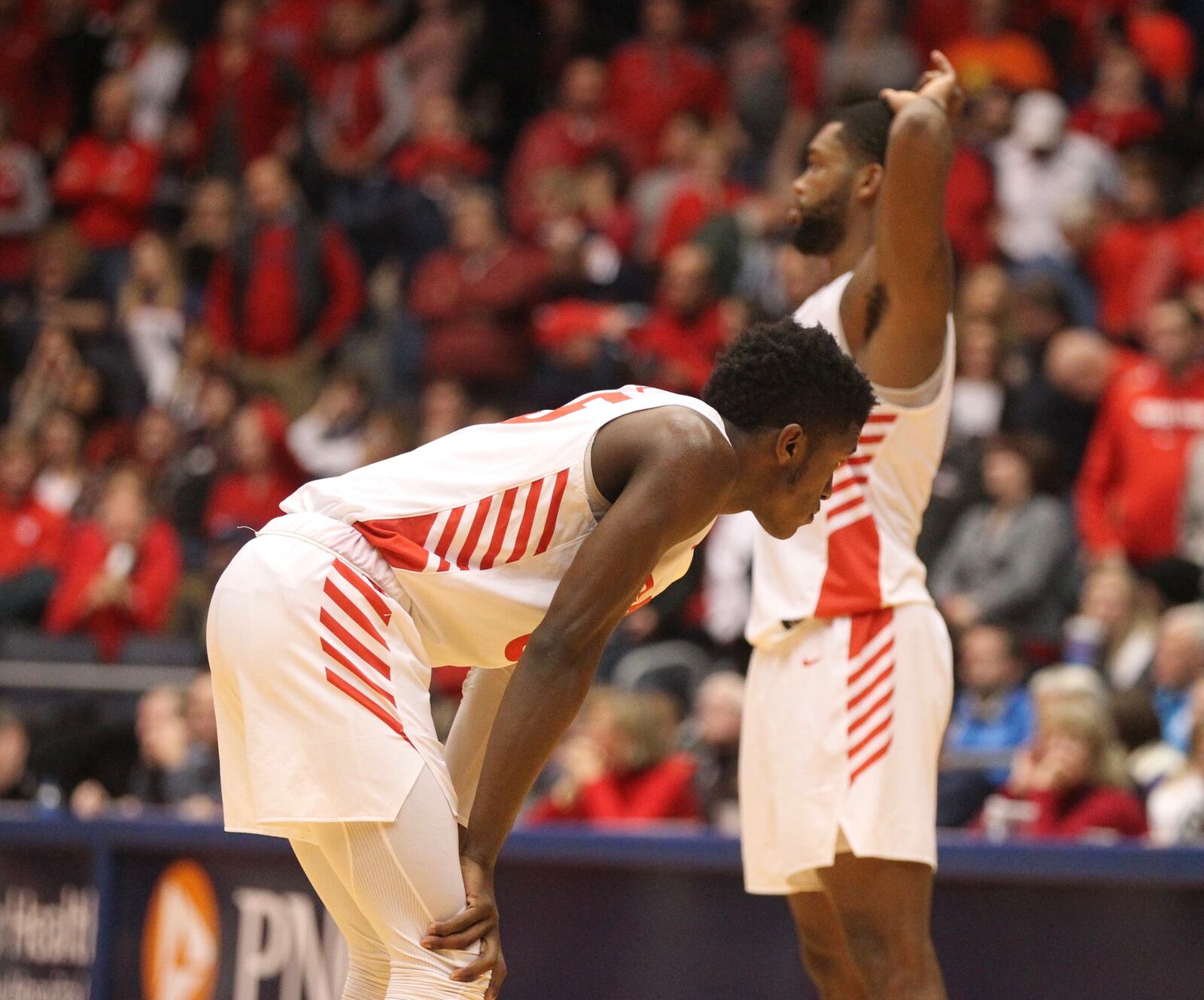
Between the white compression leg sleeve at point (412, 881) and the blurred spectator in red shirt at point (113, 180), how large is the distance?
1049 cm

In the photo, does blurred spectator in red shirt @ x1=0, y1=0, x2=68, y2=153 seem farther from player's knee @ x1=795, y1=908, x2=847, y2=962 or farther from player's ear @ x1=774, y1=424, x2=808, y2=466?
player's ear @ x1=774, y1=424, x2=808, y2=466

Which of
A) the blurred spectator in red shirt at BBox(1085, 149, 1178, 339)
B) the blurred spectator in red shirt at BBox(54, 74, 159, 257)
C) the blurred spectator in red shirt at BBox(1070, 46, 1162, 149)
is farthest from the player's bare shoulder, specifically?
the blurred spectator in red shirt at BBox(54, 74, 159, 257)

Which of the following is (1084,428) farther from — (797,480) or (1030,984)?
(797,480)

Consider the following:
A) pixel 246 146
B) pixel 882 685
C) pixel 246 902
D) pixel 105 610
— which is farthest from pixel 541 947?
pixel 246 146

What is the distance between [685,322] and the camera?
1005 centimetres

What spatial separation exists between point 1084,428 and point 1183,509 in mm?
790

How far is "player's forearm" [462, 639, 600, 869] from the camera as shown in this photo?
317 cm

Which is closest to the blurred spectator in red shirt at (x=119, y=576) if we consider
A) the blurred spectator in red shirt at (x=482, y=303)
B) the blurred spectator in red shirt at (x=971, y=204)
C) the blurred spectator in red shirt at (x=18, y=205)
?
the blurred spectator in red shirt at (x=482, y=303)

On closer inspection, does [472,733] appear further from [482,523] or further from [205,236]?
[205,236]

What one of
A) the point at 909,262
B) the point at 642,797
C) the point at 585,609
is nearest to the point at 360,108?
the point at 642,797

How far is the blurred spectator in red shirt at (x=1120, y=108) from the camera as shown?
10703 mm

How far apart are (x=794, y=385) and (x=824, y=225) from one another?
1180mm

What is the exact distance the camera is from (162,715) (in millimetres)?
8648

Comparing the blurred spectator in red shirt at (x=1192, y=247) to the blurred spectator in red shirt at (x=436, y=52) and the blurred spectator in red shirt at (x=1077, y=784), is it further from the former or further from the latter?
the blurred spectator in red shirt at (x=436, y=52)
